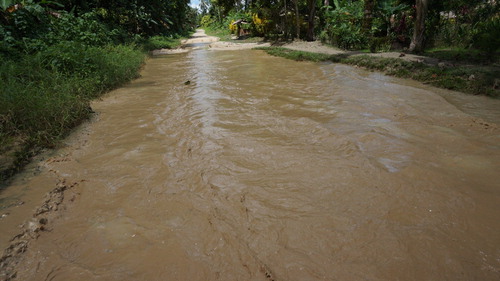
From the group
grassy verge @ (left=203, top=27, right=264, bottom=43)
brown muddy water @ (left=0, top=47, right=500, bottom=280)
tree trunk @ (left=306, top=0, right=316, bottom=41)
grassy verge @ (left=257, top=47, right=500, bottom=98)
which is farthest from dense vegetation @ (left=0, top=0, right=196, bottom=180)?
grassy verge @ (left=203, top=27, right=264, bottom=43)

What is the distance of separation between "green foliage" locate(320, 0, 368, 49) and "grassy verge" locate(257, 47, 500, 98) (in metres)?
3.20

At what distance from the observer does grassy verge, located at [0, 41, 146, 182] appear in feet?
11.4

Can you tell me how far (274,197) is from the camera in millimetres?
2607

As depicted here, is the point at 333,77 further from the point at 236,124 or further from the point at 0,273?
the point at 0,273

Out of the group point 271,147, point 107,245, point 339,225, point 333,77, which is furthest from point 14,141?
point 333,77

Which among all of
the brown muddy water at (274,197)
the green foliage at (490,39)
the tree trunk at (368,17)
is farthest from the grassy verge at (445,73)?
the tree trunk at (368,17)

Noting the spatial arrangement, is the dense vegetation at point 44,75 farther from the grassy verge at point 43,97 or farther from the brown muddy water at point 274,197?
the brown muddy water at point 274,197

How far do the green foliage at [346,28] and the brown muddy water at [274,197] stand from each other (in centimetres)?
825

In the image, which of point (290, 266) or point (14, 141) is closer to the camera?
point (290, 266)

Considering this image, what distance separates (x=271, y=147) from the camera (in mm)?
3627

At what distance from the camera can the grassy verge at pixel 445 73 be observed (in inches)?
229

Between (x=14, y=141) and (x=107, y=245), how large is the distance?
2.53 meters

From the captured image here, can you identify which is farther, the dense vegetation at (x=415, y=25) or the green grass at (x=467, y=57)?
the dense vegetation at (x=415, y=25)

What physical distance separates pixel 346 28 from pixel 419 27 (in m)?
4.20
